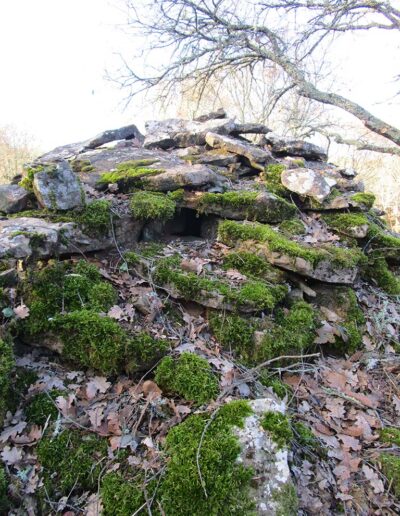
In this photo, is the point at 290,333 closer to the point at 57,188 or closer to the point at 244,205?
the point at 244,205

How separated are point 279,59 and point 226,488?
1078 centimetres

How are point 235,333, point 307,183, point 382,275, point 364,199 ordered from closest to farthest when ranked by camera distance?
point 235,333 → point 382,275 → point 307,183 → point 364,199

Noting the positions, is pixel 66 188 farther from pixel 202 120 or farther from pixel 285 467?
pixel 202 120

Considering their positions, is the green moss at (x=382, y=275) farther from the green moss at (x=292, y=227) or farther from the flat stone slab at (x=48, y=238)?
the flat stone slab at (x=48, y=238)

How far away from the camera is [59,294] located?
11.2 feet

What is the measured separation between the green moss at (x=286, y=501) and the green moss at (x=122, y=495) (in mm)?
810

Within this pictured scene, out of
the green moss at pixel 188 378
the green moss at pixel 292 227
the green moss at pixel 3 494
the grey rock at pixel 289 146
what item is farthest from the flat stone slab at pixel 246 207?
the green moss at pixel 3 494

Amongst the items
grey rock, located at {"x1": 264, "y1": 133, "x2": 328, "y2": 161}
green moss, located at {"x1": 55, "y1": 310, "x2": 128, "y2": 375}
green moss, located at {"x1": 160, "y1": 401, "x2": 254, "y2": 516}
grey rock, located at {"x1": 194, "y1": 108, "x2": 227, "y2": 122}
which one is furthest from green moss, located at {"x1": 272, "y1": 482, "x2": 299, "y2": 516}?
grey rock, located at {"x1": 194, "y1": 108, "x2": 227, "y2": 122}

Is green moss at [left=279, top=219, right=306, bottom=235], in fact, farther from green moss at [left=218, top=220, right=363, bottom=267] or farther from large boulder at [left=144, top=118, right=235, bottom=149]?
large boulder at [left=144, top=118, right=235, bottom=149]

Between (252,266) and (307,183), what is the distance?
2032 mm

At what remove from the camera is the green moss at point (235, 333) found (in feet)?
11.4

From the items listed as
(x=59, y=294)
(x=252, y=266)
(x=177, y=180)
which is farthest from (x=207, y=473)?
(x=177, y=180)

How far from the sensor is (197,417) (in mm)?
2586

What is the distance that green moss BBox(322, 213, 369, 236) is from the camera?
17.1ft
